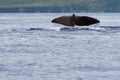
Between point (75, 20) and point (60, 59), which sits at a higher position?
point (75, 20)

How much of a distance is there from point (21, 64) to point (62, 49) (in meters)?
18.3

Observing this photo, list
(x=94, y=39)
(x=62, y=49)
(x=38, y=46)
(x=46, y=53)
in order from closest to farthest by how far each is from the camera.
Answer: (x=46, y=53) < (x=62, y=49) < (x=38, y=46) < (x=94, y=39)

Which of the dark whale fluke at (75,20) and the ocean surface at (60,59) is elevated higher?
the dark whale fluke at (75,20)

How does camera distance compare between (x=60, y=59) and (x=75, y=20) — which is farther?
(x=60, y=59)

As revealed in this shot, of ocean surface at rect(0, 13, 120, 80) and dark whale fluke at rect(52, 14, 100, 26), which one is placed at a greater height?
dark whale fluke at rect(52, 14, 100, 26)

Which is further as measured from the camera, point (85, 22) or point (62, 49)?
point (62, 49)

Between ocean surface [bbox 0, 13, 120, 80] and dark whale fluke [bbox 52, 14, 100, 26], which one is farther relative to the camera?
dark whale fluke [bbox 52, 14, 100, 26]

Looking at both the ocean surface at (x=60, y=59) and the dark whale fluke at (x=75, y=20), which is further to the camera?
the dark whale fluke at (x=75, y=20)

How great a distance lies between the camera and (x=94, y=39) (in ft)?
349

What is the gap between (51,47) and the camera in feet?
294

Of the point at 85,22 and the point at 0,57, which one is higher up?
the point at 85,22

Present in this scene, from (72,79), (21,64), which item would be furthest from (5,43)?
(72,79)

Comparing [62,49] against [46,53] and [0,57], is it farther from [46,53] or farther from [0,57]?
[0,57]

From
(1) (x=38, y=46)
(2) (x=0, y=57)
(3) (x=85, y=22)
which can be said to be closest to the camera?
(3) (x=85, y=22)
